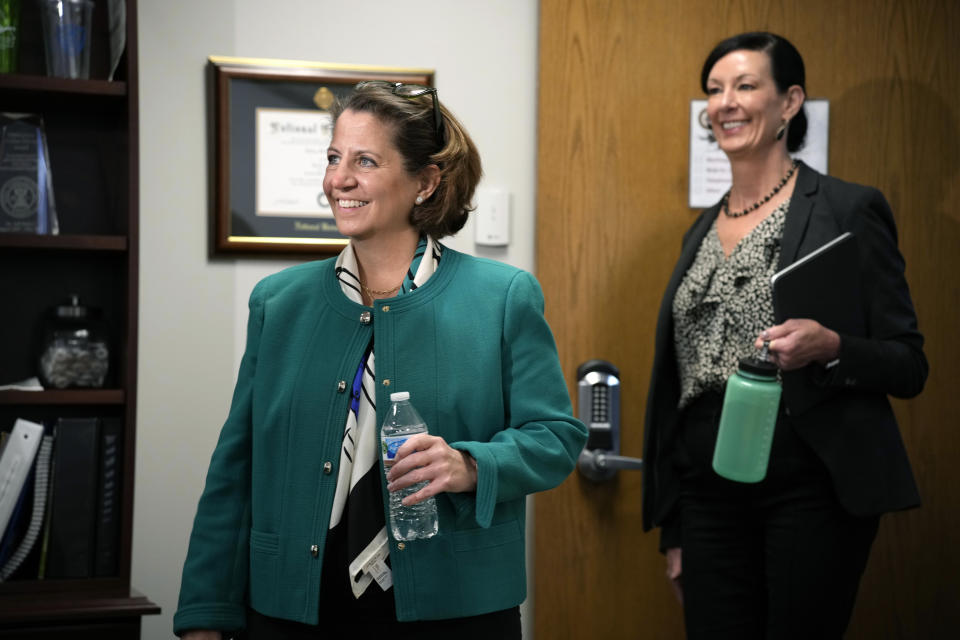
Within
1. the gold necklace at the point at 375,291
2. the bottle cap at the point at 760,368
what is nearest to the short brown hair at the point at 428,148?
the gold necklace at the point at 375,291

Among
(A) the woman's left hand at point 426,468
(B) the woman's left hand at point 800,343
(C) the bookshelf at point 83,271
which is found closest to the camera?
(A) the woman's left hand at point 426,468

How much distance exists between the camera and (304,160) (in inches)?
90.0

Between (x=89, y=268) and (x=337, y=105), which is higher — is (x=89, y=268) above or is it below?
below

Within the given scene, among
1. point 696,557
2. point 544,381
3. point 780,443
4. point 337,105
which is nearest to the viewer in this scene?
point 544,381

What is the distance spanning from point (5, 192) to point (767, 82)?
5.33 ft

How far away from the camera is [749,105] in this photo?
188cm

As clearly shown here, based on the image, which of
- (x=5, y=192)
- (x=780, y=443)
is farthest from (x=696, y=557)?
(x=5, y=192)

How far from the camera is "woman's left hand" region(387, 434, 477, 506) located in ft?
3.89

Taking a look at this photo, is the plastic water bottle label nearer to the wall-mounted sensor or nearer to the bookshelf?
the bookshelf

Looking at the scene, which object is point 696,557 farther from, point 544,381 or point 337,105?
point 337,105

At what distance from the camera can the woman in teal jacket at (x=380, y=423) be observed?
50.2 inches

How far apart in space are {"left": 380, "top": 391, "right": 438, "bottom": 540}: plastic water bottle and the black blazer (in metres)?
0.75

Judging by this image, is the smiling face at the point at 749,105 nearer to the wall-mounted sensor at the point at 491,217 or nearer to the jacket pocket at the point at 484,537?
the wall-mounted sensor at the point at 491,217

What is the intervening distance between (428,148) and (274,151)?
95 cm
